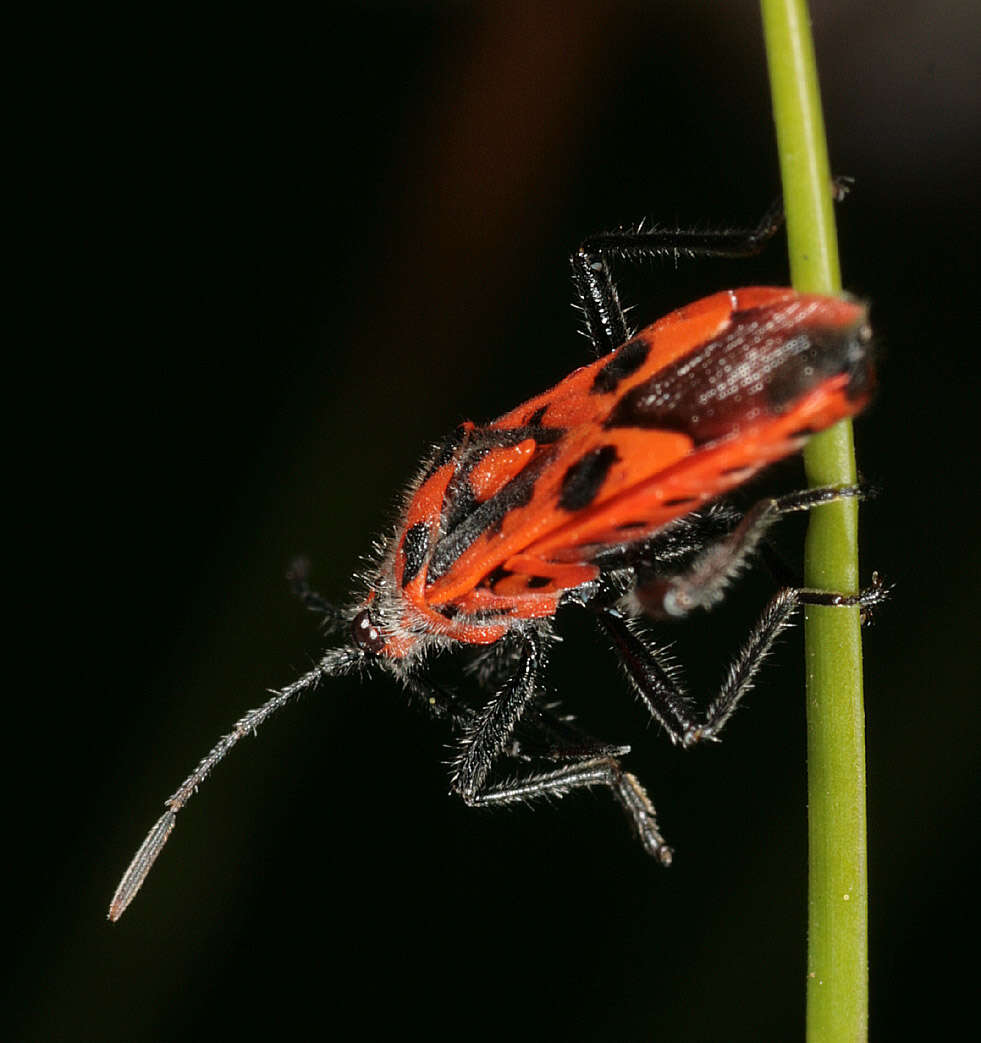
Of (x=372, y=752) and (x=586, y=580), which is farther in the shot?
(x=372, y=752)

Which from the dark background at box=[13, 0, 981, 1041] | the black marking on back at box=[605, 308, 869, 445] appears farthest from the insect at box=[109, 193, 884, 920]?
the dark background at box=[13, 0, 981, 1041]

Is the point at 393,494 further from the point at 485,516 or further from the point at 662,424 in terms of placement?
the point at 662,424

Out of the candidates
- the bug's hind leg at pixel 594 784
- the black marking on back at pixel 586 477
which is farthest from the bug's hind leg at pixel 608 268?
the bug's hind leg at pixel 594 784

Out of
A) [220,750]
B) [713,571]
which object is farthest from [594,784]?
[220,750]

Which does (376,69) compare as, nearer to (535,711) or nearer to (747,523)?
(535,711)

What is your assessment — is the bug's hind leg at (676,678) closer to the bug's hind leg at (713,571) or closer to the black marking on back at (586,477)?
the bug's hind leg at (713,571)

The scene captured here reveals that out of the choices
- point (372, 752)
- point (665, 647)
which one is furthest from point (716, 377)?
point (372, 752)

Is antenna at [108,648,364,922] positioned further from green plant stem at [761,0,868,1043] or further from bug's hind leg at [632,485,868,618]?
green plant stem at [761,0,868,1043]
